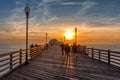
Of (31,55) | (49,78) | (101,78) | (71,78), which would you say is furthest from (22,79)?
(31,55)

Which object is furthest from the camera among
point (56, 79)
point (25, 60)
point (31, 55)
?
point (31, 55)

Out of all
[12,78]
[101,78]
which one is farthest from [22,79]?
[101,78]

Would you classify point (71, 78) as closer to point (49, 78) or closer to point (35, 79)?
point (49, 78)

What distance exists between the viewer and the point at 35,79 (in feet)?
33.3

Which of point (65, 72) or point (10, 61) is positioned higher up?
point (10, 61)

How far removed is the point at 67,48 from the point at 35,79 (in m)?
12.8

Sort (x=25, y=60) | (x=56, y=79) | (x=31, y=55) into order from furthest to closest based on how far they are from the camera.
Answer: (x=31, y=55)
(x=25, y=60)
(x=56, y=79)

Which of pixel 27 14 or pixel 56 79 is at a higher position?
pixel 27 14

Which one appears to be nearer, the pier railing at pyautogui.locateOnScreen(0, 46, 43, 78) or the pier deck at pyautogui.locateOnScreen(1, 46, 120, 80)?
the pier deck at pyautogui.locateOnScreen(1, 46, 120, 80)

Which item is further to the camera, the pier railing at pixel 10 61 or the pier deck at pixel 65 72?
the pier railing at pixel 10 61

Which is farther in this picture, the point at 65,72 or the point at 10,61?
the point at 10,61

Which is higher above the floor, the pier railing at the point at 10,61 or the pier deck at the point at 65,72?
the pier railing at the point at 10,61

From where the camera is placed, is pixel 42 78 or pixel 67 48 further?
pixel 67 48

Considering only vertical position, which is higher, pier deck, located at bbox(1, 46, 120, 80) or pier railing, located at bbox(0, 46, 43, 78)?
pier railing, located at bbox(0, 46, 43, 78)
